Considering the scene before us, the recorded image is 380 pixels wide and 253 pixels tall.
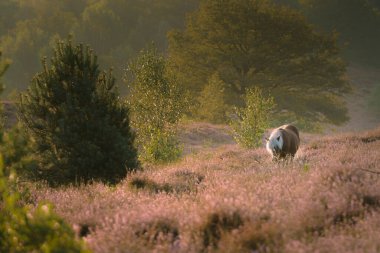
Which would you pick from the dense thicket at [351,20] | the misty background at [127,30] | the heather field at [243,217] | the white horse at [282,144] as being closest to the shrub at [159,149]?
the white horse at [282,144]

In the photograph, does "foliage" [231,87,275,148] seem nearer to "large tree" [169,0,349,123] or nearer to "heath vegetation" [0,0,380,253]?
"heath vegetation" [0,0,380,253]

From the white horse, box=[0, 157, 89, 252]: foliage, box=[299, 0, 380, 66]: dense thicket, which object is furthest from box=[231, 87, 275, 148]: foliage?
box=[299, 0, 380, 66]: dense thicket

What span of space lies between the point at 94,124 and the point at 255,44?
23.9 m

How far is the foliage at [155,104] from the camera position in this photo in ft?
47.6

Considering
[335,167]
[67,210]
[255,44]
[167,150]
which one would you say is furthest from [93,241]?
[255,44]

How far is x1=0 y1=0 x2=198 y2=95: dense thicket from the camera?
50781mm

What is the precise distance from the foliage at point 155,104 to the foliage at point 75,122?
189 inches

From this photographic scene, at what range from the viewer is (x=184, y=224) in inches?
199

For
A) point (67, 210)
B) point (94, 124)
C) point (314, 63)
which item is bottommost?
point (67, 210)

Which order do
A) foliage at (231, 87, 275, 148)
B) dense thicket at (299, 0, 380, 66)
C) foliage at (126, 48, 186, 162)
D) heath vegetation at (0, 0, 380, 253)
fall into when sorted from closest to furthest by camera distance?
heath vegetation at (0, 0, 380, 253), foliage at (126, 48, 186, 162), foliage at (231, 87, 275, 148), dense thicket at (299, 0, 380, 66)

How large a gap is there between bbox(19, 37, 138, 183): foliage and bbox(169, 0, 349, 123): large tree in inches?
893

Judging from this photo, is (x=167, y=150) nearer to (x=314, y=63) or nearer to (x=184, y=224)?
(x=184, y=224)

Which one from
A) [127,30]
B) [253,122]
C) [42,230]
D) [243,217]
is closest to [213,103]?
[253,122]

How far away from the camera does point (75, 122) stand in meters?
8.96
